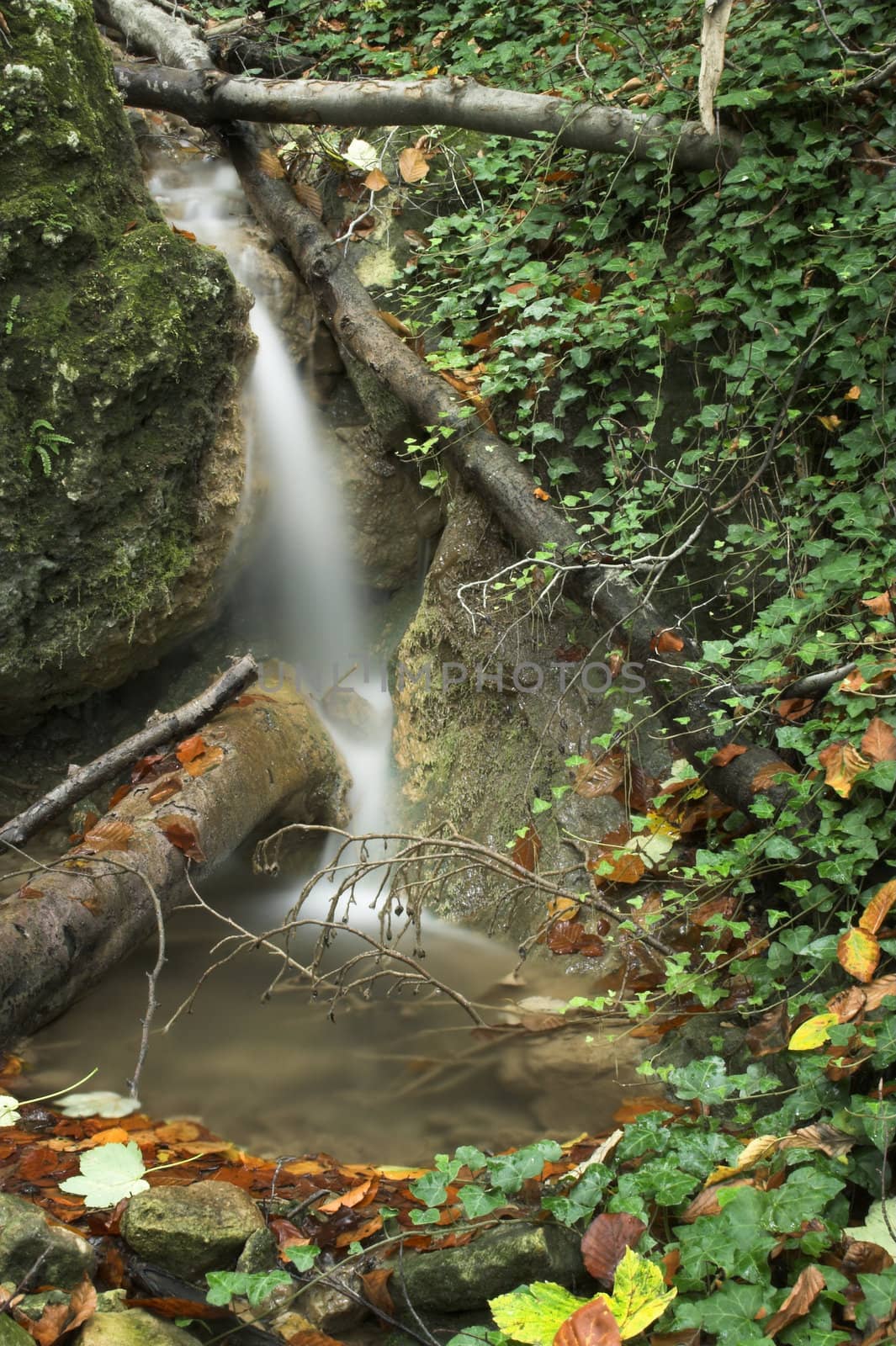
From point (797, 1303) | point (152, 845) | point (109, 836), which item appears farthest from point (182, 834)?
point (797, 1303)

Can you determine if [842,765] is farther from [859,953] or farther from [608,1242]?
[608,1242]

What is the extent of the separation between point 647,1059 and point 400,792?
2.00 m

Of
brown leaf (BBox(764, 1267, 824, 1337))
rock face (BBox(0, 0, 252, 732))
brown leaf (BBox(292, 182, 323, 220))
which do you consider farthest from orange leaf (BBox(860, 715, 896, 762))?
brown leaf (BBox(292, 182, 323, 220))

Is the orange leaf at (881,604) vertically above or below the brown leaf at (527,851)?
above

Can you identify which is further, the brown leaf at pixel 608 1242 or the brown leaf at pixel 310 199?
the brown leaf at pixel 310 199

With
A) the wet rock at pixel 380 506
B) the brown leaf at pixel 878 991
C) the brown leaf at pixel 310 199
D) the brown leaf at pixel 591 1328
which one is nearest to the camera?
the brown leaf at pixel 591 1328

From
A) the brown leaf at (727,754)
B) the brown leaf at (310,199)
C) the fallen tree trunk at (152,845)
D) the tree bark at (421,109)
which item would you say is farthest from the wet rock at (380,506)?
the brown leaf at (727,754)

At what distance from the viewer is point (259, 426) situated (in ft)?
16.4

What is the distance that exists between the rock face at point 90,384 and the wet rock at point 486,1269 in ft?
9.81

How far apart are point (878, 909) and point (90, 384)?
135 inches

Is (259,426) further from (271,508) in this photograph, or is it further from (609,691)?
(609,691)

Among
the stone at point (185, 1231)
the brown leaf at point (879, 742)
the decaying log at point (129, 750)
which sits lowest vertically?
the stone at point (185, 1231)

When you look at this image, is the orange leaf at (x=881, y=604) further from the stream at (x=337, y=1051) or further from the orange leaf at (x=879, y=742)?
the stream at (x=337, y=1051)

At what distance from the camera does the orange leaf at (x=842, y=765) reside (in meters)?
2.55
